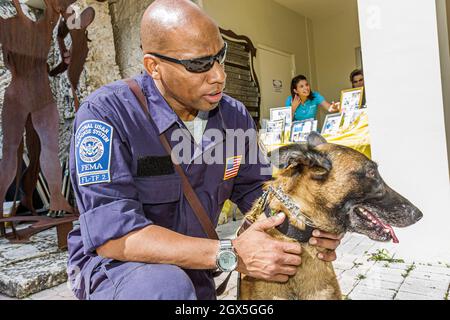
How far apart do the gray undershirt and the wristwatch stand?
19.7 inches

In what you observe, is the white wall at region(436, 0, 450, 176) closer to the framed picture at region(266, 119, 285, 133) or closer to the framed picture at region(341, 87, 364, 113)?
the framed picture at region(341, 87, 364, 113)

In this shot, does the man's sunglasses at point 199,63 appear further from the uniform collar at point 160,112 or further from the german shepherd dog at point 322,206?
the german shepherd dog at point 322,206

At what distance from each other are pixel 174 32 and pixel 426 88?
83.7 inches

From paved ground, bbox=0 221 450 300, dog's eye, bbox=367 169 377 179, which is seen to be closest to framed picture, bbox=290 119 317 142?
paved ground, bbox=0 221 450 300

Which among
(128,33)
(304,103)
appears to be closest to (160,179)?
(304,103)

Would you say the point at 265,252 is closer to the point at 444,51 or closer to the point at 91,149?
the point at 91,149

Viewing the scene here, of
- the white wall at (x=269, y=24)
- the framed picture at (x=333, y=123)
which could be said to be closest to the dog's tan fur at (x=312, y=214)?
the framed picture at (x=333, y=123)

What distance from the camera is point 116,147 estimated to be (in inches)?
45.6

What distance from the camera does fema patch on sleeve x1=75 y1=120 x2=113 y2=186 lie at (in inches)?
43.9

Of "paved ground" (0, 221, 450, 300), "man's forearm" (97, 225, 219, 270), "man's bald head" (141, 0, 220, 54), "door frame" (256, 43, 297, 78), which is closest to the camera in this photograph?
"man's forearm" (97, 225, 219, 270)

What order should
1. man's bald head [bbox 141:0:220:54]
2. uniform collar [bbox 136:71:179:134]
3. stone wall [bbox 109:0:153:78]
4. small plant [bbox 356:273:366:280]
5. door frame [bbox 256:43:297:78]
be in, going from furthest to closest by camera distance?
door frame [bbox 256:43:297:78] → stone wall [bbox 109:0:153:78] → small plant [bbox 356:273:366:280] → uniform collar [bbox 136:71:179:134] → man's bald head [bbox 141:0:220:54]
